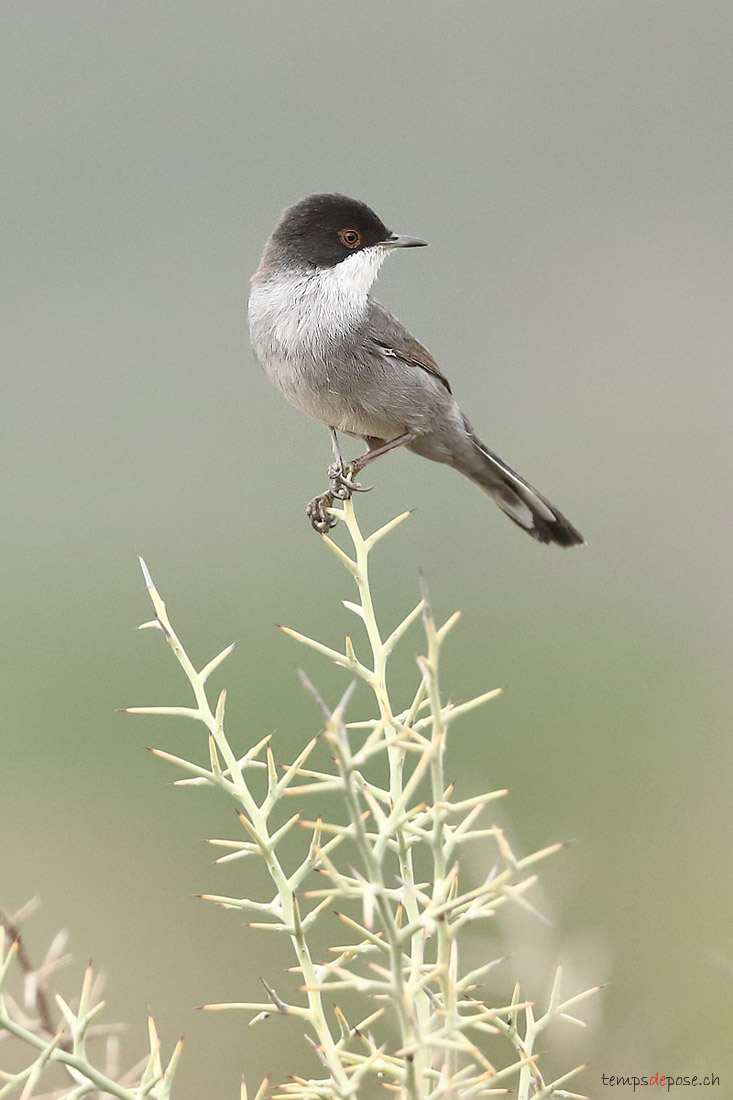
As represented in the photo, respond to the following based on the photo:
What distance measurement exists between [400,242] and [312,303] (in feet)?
0.96

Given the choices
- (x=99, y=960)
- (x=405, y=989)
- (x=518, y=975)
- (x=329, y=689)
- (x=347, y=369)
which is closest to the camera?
(x=405, y=989)

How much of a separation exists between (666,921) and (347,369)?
224 cm

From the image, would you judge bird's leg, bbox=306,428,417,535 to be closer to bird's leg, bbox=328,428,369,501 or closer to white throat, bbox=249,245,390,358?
bird's leg, bbox=328,428,369,501

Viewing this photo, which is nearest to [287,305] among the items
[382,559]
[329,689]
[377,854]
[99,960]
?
[377,854]

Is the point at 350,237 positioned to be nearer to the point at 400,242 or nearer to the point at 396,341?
the point at 400,242

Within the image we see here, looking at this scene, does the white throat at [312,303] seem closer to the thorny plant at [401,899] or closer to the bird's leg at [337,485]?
the bird's leg at [337,485]

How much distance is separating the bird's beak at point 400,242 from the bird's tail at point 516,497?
1.69ft

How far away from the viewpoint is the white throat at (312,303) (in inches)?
117

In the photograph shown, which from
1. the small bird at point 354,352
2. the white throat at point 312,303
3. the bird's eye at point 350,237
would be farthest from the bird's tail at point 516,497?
the bird's eye at point 350,237

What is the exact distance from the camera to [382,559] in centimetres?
879

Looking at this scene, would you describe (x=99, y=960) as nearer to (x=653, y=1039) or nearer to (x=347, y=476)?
(x=347, y=476)

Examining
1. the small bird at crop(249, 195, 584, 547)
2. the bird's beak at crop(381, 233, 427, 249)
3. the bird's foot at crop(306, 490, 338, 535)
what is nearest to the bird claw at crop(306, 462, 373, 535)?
the bird's foot at crop(306, 490, 338, 535)

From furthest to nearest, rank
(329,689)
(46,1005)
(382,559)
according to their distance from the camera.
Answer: (382,559) → (329,689) → (46,1005)

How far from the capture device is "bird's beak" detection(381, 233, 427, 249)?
311 centimetres
